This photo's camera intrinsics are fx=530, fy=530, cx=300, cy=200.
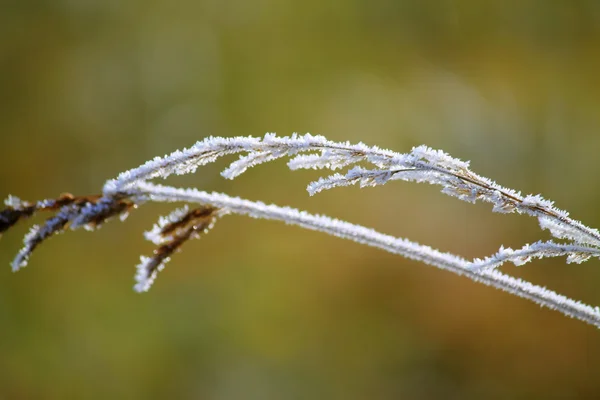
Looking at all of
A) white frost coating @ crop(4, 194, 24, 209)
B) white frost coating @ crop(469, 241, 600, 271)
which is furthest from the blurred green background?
white frost coating @ crop(469, 241, 600, 271)

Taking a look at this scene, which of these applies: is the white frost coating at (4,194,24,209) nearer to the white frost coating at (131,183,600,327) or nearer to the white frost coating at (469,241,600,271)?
the white frost coating at (131,183,600,327)

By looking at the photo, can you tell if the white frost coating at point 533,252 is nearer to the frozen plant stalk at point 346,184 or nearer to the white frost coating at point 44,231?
the frozen plant stalk at point 346,184

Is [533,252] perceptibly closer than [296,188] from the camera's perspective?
Yes

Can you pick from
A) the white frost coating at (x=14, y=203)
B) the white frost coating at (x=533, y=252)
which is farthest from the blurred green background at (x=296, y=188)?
the white frost coating at (x=533, y=252)

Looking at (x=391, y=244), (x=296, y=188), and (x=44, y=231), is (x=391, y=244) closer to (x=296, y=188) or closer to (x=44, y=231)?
(x=44, y=231)

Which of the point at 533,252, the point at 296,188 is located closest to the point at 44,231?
the point at 533,252

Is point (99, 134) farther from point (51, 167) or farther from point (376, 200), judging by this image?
point (376, 200)
